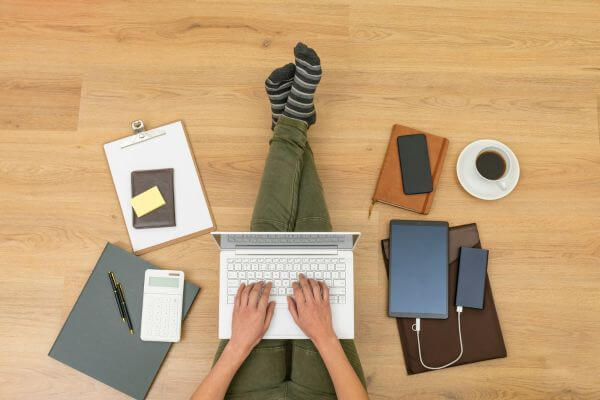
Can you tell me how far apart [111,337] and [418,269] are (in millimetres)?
721

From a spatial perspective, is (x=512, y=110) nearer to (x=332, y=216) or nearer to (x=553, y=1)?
(x=553, y=1)

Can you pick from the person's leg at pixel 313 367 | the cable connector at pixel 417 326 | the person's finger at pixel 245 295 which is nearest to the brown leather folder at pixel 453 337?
the cable connector at pixel 417 326

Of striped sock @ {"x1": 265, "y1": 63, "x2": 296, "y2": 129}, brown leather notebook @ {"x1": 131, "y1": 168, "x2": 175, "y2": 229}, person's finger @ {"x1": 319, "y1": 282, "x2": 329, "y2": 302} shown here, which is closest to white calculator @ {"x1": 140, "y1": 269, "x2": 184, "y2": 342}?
brown leather notebook @ {"x1": 131, "y1": 168, "x2": 175, "y2": 229}

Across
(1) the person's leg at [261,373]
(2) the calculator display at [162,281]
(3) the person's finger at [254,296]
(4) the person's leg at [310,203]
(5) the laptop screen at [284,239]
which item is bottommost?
(1) the person's leg at [261,373]

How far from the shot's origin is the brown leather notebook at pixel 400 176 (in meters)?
1.16

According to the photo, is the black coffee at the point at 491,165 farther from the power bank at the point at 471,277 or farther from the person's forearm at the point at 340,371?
the person's forearm at the point at 340,371

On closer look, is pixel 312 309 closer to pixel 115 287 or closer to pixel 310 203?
pixel 310 203

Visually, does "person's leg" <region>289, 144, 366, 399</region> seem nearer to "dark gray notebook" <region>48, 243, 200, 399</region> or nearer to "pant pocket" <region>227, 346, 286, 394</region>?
"pant pocket" <region>227, 346, 286, 394</region>

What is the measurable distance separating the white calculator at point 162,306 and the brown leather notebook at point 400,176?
499mm

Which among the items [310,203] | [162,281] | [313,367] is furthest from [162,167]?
[313,367]

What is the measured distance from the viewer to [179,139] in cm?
121

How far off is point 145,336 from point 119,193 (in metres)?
0.35

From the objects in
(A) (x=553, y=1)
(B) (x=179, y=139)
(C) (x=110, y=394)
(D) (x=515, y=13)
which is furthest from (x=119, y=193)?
(A) (x=553, y=1)

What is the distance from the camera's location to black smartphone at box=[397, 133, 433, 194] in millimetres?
1157
